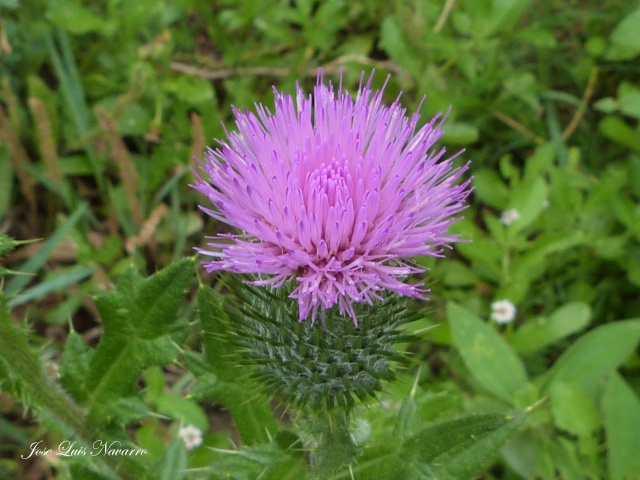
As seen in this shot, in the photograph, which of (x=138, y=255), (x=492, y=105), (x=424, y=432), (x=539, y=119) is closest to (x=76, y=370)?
(x=424, y=432)

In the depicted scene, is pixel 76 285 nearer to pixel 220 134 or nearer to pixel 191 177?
pixel 191 177

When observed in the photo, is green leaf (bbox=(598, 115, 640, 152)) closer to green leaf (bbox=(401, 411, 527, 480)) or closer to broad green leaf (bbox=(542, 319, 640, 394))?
broad green leaf (bbox=(542, 319, 640, 394))

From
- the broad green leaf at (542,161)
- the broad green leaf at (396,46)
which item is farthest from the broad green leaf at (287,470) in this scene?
the broad green leaf at (396,46)

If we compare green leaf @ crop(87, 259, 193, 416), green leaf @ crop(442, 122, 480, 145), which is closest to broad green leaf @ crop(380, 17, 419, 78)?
green leaf @ crop(442, 122, 480, 145)

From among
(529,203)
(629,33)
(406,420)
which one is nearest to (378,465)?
(406,420)

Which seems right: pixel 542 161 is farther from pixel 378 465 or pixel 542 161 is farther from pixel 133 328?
pixel 133 328

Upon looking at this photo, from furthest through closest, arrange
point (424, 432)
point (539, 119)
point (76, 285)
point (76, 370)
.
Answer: point (539, 119) < point (76, 285) < point (76, 370) < point (424, 432)
